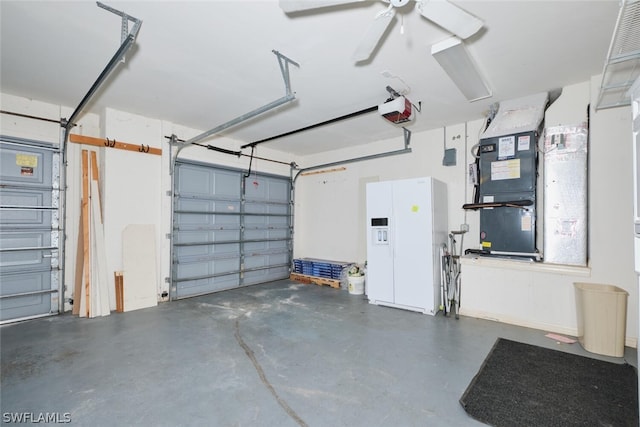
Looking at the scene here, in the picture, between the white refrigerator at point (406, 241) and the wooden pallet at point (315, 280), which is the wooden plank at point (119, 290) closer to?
the wooden pallet at point (315, 280)

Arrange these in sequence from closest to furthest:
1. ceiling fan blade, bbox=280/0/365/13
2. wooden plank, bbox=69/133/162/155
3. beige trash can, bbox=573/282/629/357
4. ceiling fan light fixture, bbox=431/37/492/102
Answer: ceiling fan blade, bbox=280/0/365/13
ceiling fan light fixture, bbox=431/37/492/102
beige trash can, bbox=573/282/629/357
wooden plank, bbox=69/133/162/155

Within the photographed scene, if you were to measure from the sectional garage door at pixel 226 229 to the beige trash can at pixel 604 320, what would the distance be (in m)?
5.03

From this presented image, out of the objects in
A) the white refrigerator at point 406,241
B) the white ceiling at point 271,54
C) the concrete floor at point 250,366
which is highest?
the white ceiling at point 271,54

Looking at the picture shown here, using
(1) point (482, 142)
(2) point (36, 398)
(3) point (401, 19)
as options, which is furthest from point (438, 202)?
(2) point (36, 398)

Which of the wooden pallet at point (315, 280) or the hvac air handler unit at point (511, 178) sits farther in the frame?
the wooden pallet at point (315, 280)

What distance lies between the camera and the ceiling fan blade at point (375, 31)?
179 cm

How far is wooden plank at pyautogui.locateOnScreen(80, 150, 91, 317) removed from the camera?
3.79m

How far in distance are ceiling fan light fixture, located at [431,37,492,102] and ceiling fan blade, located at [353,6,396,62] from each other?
0.85 meters

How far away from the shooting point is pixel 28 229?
3707 millimetres

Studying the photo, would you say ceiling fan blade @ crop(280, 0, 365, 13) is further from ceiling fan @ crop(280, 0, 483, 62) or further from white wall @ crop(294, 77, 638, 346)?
white wall @ crop(294, 77, 638, 346)

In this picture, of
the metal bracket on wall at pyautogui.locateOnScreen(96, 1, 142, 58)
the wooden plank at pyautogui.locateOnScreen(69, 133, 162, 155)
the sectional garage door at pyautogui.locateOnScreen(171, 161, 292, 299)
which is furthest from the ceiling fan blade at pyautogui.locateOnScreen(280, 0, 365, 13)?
the sectional garage door at pyautogui.locateOnScreen(171, 161, 292, 299)

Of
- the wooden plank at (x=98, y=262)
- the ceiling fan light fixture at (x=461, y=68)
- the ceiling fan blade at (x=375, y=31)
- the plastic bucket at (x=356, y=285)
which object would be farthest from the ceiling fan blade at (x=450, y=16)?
the wooden plank at (x=98, y=262)

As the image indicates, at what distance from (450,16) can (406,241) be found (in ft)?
9.55

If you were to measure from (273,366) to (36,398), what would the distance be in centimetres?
172
